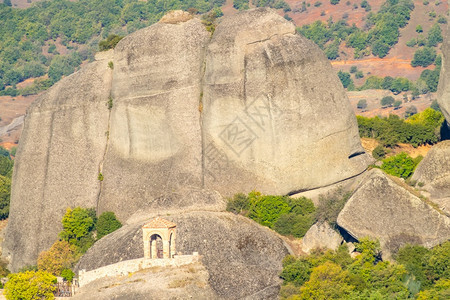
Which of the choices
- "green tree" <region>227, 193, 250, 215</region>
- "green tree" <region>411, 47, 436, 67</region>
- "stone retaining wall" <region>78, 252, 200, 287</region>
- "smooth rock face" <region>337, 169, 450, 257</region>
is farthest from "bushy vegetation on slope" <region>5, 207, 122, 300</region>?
"green tree" <region>411, 47, 436, 67</region>

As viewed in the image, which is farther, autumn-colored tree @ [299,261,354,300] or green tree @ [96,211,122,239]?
green tree @ [96,211,122,239]

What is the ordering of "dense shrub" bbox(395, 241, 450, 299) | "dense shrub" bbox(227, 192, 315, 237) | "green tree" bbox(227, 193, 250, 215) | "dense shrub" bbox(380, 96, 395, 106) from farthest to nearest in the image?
1. "dense shrub" bbox(380, 96, 395, 106)
2. "green tree" bbox(227, 193, 250, 215)
3. "dense shrub" bbox(227, 192, 315, 237)
4. "dense shrub" bbox(395, 241, 450, 299)

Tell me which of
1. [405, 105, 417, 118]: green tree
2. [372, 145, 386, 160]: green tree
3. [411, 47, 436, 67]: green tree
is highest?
[372, 145, 386, 160]: green tree

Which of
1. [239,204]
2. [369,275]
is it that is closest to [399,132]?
[239,204]

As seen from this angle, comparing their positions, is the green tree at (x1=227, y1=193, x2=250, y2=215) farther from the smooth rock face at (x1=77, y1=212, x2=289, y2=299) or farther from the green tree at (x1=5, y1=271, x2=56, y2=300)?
the green tree at (x1=5, y1=271, x2=56, y2=300)

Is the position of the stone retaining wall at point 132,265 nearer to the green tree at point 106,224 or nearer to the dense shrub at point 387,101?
the green tree at point 106,224

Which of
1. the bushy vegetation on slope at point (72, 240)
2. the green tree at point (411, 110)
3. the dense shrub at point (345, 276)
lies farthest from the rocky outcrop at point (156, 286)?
the green tree at point (411, 110)
